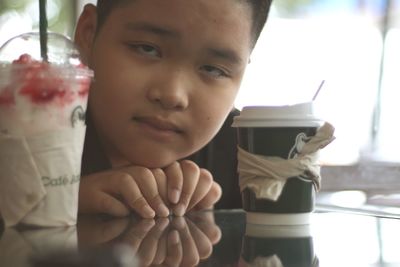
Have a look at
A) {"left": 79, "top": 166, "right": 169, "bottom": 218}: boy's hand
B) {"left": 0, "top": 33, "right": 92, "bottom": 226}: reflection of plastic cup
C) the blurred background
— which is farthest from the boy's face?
the blurred background

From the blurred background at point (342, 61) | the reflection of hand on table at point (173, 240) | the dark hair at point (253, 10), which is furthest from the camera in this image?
the blurred background at point (342, 61)

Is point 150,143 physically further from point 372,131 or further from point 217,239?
point 372,131

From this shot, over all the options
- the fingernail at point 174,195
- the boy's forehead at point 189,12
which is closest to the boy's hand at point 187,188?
the fingernail at point 174,195

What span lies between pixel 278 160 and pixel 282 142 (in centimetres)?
3

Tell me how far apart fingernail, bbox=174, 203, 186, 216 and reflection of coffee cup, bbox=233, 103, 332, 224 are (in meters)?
0.14

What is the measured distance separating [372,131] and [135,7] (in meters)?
2.08

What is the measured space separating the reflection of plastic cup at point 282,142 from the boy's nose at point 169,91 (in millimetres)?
167

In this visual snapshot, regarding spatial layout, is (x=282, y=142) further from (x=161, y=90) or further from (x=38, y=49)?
(x=38, y=49)

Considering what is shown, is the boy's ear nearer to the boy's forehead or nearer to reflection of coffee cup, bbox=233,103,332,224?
the boy's forehead

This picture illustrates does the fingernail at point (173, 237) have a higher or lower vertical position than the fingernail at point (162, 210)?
higher

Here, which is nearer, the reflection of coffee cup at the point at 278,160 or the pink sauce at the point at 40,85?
the pink sauce at the point at 40,85

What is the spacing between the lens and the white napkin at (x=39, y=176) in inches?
32.8

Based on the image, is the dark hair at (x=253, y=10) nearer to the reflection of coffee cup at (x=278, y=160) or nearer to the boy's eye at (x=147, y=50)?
the boy's eye at (x=147, y=50)

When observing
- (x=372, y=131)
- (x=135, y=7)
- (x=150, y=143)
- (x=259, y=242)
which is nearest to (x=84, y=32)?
(x=135, y=7)
